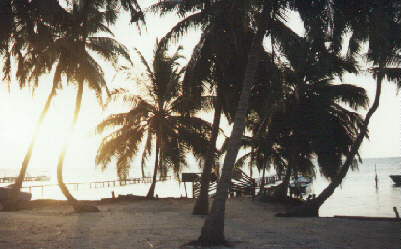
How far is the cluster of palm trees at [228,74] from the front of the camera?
9828 millimetres

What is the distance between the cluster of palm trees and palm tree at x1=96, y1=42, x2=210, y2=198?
0.06m

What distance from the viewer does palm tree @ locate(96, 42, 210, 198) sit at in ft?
69.1

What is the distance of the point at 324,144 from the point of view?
21547 millimetres

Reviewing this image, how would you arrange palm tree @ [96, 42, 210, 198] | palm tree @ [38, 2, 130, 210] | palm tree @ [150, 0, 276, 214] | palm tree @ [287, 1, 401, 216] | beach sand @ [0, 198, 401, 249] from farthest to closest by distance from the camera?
1. palm tree @ [96, 42, 210, 198]
2. palm tree @ [38, 2, 130, 210]
3. palm tree @ [150, 0, 276, 214]
4. palm tree @ [287, 1, 401, 216]
5. beach sand @ [0, 198, 401, 249]

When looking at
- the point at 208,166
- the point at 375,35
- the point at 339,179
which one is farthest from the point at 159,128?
the point at 375,35

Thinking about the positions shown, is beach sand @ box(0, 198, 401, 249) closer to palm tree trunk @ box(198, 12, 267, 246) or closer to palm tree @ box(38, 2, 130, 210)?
palm tree trunk @ box(198, 12, 267, 246)

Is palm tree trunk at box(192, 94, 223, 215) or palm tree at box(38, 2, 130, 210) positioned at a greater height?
palm tree at box(38, 2, 130, 210)

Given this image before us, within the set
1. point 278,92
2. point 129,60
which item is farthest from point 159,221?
point 129,60

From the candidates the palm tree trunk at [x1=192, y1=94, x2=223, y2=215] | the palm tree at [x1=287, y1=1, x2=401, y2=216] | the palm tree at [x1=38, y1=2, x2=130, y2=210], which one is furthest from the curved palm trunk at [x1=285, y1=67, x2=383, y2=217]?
the palm tree at [x1=38, y1=2, x2=130, y2=210]

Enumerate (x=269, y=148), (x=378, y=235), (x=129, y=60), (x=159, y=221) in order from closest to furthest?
(x=378, y=235) < (x=159, y=221) < (x=129, y=60) < (x=269, y=148)

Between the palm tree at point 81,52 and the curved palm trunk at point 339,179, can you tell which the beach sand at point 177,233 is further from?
the palm tree at point 81,52

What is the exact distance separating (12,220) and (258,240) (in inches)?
337

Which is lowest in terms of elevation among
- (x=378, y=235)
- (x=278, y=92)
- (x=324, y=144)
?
(x=378, y=235)

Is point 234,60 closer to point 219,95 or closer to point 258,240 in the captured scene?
point 219,95
